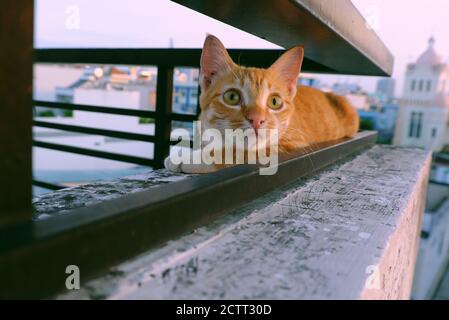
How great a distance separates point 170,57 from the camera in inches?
75.9

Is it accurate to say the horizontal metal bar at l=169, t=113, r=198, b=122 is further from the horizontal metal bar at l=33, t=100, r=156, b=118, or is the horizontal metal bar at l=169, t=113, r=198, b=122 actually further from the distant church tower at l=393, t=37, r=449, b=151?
the distant church tower at l=393, t=37, r=449, b=151

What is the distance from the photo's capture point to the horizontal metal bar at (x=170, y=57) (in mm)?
1877

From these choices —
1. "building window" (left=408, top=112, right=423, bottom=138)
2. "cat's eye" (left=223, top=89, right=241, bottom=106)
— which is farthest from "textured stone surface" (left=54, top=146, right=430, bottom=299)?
"building window" (left=408, top=112, right=423, bottom=138)

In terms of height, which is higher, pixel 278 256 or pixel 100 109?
pixel 100 109

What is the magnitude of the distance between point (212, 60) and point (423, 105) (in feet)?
91.2

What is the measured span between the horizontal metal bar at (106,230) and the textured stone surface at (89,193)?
0.18m

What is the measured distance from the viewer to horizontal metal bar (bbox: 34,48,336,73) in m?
1.88

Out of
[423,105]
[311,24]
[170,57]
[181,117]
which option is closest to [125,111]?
[181,117]

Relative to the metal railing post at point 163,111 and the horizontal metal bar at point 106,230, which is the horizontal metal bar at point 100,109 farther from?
the horizontal metal bar at point 106,230

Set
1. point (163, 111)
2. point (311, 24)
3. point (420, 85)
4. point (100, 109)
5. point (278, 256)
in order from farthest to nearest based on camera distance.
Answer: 1. point (420, 85)
2. point (100, 109)
3. point (163, 111)
4. point (311, 24)
5. point (278, 256)

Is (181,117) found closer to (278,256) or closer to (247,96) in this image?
(247,96)

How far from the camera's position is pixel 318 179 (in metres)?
1.13
